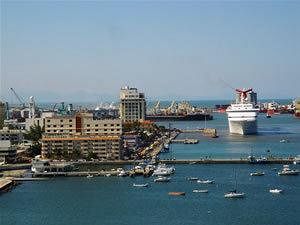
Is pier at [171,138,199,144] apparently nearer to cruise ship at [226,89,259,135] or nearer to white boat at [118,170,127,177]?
cruise ship at [226,89,259,135]

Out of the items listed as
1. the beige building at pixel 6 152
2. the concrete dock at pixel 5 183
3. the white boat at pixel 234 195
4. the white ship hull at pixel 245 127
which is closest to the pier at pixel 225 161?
the beige building at pixel 6 152

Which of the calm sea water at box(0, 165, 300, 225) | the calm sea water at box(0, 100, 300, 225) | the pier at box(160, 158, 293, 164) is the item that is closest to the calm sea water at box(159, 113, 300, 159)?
the pier at box(160, 158, 293, 164)

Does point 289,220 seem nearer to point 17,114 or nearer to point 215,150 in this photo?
point 215,150

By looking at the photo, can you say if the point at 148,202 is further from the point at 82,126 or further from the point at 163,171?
the point at 82,126

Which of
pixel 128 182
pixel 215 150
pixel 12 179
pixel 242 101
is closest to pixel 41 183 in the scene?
pixel 12 179

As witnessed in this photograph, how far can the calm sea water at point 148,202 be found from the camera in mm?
10289

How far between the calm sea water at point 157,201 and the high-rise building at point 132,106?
14.9m

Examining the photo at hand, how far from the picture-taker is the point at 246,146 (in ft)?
69.6

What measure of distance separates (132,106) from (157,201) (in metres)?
19.9

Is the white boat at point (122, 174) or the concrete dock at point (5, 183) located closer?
the concrete dock at point (5, 183)

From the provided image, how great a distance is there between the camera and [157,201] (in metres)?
11.8

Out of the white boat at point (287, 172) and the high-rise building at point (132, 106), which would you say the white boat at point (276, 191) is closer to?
the white boat at point (287, 172)

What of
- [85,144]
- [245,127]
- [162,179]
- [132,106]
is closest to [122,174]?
[162,179]

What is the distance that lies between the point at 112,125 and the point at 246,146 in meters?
4.33
